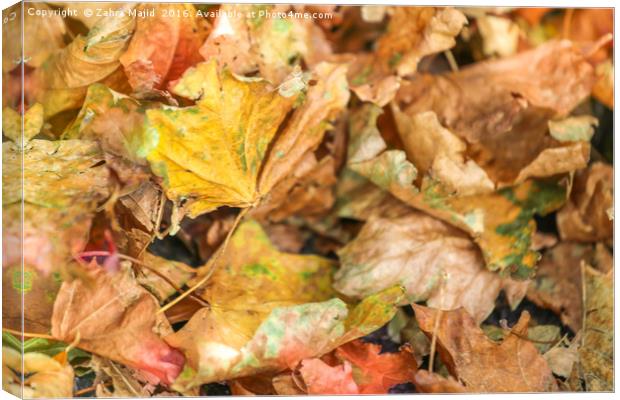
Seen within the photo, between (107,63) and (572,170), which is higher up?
(107,63)

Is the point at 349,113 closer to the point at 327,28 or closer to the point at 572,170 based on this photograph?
the point at 327,28

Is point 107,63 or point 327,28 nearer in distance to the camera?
point 107,63

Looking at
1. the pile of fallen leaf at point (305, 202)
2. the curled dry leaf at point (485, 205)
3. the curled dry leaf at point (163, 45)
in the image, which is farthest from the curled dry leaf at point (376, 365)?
the curled dry leaf at point (163, 45)

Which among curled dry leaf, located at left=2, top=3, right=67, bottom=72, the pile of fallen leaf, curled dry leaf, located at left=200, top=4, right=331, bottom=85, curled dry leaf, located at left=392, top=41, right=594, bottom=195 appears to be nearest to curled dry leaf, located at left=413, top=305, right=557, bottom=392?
the pile of fallen leaf

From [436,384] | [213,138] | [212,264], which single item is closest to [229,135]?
[213,138]

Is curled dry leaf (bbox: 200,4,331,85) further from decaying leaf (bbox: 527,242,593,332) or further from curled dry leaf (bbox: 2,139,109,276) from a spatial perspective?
decaying leaf (bbox: 527,242,593,332)

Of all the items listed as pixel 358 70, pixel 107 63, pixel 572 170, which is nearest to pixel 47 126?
pixel 107 63

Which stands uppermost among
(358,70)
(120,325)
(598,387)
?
(358,70)
